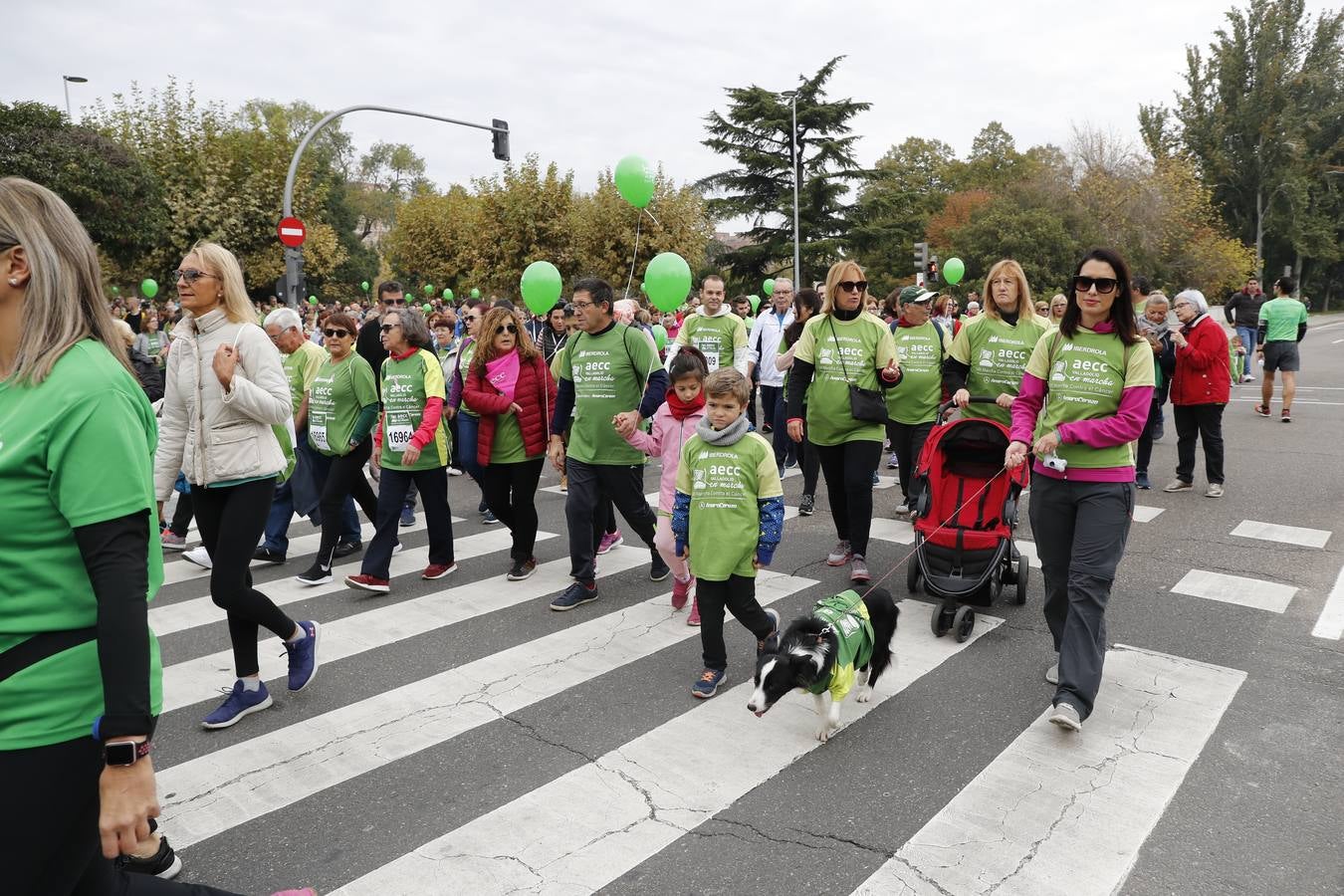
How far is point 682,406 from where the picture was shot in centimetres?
601

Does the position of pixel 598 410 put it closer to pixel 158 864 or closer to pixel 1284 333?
pixel 158 864

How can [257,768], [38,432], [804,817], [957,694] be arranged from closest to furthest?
[38,432] < [804,817] < [257,768] < [957,694]

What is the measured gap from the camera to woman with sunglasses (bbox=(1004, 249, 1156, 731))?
4.07m

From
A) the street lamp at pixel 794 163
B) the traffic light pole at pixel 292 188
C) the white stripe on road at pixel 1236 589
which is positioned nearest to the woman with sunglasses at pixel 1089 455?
the white stripe on road at pixel 1236 589

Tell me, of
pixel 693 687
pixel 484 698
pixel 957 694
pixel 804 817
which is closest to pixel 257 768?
pixel 484 698

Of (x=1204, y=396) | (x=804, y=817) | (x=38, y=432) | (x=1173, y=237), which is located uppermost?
(x=1173, y=237)

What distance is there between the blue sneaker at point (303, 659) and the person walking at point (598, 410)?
67.1 inches

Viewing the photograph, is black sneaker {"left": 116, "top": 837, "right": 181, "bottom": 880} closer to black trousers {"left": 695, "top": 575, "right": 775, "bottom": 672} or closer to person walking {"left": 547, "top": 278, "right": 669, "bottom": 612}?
black trousers {"left": 695, "top": 575, "right": 775, "bottom": 672}

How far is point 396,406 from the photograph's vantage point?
20.9ft

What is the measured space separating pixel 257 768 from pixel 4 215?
9.17ft

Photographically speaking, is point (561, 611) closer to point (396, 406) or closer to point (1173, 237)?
point (396, 406)

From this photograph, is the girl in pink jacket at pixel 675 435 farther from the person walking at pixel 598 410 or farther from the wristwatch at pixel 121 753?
the wristwatch at pixel 121 753

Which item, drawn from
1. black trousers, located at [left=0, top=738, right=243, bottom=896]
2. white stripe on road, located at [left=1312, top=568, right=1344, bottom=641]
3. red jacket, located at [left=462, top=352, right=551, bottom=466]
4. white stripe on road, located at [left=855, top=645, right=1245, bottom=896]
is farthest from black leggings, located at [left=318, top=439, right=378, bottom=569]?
white stripe on road, located at [left=1312, top=568, right=1344, bottom=641]

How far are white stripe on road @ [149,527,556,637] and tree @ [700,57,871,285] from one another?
38.2m
